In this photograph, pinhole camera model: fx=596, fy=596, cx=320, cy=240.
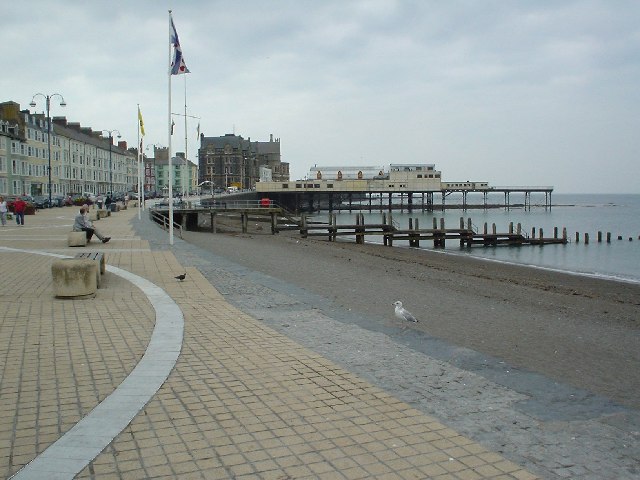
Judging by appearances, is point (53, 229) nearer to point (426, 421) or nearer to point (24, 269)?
point (24, 269)

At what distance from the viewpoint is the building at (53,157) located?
2584 inches

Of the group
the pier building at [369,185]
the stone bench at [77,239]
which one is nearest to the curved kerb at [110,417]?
the stone bench at [77,239]

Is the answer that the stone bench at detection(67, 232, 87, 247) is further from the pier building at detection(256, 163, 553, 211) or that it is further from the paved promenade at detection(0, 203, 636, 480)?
the pier building at detection(256, 163, 553, 211)

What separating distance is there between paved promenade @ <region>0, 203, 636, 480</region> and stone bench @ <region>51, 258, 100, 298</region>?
88 centimetres

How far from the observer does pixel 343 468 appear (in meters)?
3.95

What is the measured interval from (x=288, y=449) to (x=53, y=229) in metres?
24.8

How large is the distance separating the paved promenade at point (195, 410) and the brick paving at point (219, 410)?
0.01 metres

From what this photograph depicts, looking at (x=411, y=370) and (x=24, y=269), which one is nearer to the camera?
(x=411, y=370)

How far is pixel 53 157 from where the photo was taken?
79.4 m

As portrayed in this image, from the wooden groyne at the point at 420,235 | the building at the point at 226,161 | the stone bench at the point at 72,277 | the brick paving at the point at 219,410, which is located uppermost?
the building at the point at 226,161

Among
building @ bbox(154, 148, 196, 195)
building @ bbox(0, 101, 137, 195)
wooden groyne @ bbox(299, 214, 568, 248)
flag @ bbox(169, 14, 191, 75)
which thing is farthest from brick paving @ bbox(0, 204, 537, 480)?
building @ bbox(154, 148, 196, 195)

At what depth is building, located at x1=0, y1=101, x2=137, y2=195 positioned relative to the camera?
65625 millimetres

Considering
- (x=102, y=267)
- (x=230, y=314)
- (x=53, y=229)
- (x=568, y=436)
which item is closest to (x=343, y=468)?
(x=568, y=436)

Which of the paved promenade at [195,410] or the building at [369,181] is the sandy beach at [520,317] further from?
the building at [369,181]
